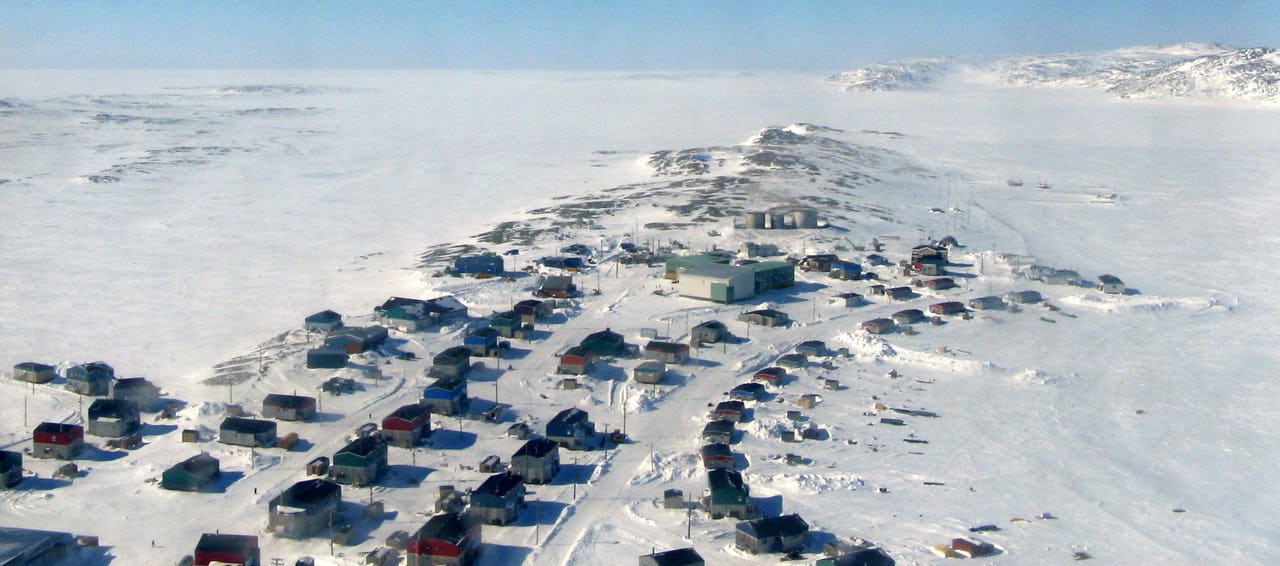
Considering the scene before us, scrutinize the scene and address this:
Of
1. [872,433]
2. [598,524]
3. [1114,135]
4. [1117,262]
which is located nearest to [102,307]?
[598,524]

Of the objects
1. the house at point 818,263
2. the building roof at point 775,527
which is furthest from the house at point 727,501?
the house at point 818,263

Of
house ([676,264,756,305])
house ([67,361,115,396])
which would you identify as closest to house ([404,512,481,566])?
house ([67,361,115,396])

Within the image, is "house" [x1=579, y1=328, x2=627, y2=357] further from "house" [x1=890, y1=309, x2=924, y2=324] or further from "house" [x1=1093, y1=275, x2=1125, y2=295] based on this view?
"house" [x1=1093, y1=275, x2=1125, y2=295]

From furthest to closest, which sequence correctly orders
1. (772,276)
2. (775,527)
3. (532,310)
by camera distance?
(772,276) < (532,310) < (775,527)

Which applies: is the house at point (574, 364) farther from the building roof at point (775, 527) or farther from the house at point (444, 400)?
the building roof at point (775, 527)

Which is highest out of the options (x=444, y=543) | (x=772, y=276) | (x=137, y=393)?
(x=772, y=276)

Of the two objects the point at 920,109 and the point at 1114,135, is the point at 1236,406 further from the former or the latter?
the point at 920,109

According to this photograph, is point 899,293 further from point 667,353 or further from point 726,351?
point 667,353

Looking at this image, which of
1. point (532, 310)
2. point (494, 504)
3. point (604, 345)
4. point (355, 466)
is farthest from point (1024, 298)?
point (355, 466)
